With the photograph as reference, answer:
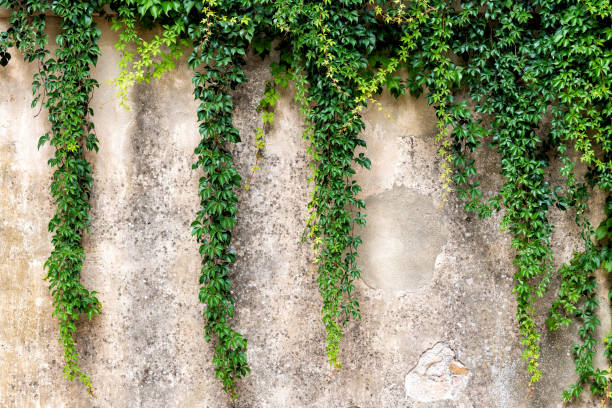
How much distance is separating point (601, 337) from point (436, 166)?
1.81 m

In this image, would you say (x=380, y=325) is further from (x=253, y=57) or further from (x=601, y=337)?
(x=253, y=57)

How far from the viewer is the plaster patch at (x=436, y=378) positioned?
10.9 ft

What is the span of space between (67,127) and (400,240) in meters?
2.45

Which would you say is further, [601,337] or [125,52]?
[601,337]

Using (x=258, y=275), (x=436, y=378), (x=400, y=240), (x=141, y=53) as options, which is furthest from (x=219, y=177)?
(x=436, y=378)

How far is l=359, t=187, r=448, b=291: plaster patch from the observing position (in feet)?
10.9

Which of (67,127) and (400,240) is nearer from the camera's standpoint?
(67,127)

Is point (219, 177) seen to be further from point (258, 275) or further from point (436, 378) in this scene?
point (436, 378)

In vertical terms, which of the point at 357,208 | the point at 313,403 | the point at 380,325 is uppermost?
the point at 357,208

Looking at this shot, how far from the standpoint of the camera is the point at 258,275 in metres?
3.27

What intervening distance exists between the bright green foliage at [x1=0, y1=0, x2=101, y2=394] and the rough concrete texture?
0.15 meters

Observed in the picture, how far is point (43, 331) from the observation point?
3.17m

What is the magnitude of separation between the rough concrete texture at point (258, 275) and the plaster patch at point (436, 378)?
0.05 feet

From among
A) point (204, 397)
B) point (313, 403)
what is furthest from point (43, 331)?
point (313, 403)
